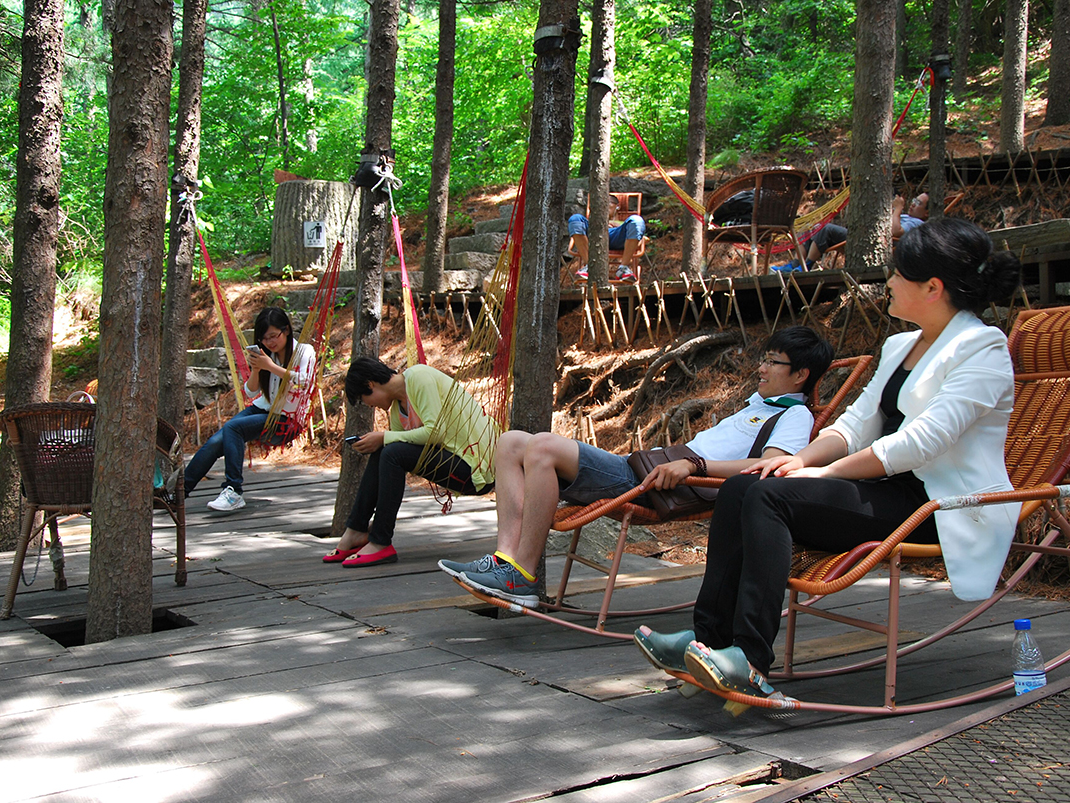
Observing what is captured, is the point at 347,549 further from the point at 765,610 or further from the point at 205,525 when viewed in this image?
the point at 765,610

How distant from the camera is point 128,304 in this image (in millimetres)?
2738

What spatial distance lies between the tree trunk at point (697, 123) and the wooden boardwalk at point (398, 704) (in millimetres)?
5129

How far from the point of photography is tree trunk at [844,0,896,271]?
5.48 metres

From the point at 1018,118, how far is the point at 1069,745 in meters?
9.89

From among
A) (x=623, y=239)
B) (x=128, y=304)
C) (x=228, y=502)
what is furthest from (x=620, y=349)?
(x=128, y=304)

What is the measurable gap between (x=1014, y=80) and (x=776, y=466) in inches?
374

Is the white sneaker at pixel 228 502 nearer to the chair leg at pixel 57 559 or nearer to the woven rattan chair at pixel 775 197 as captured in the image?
the chair leg at pixel 57 559

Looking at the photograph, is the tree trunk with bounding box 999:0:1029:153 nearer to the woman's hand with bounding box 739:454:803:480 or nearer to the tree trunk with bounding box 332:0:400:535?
the tree trunk with bounding box 332:0:400:535

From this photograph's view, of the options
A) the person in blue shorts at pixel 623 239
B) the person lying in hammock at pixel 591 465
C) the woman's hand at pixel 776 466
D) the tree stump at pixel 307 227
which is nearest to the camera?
the woman's hand at pixel 776 466

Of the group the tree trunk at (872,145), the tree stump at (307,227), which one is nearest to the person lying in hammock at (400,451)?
the tree trunk at (872,145)

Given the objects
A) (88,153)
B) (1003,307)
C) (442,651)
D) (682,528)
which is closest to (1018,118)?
(1003,307)

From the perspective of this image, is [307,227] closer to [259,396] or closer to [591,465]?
[259,396]

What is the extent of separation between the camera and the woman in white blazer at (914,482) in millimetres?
2014

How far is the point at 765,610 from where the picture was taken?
196cm
